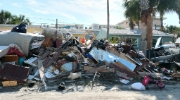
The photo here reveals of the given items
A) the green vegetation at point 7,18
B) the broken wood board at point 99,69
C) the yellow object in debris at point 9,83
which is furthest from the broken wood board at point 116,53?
the green vegetation at point 7,18

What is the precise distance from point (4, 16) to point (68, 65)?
3465cm

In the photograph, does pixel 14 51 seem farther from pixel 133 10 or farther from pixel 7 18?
pixel 7 18

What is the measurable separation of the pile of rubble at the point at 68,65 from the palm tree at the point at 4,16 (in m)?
31.5

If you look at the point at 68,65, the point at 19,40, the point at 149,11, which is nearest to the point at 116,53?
the point at 68,65

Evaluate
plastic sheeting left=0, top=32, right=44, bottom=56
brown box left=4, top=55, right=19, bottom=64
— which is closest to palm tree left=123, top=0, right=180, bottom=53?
plastic sheeting left=0, top=32, right=44, bottom=56

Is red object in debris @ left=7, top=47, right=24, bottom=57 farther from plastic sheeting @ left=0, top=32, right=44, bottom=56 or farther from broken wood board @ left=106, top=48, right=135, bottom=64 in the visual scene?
broken wood board @ left=106, top=48, right=135, bottom=64

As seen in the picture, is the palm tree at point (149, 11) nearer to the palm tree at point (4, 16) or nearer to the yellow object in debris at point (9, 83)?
the yellow object in debris at point (9, 83)

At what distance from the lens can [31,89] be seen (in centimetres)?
635

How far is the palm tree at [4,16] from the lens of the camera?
1494 inches

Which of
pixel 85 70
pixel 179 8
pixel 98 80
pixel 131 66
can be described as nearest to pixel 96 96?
pixel 98 80

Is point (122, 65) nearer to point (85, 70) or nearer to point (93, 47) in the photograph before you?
point (85, 70)

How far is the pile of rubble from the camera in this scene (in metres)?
7.22

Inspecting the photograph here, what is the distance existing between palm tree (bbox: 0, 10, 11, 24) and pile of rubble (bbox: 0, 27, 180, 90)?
31.5m

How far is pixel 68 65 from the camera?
8273 millimetres
